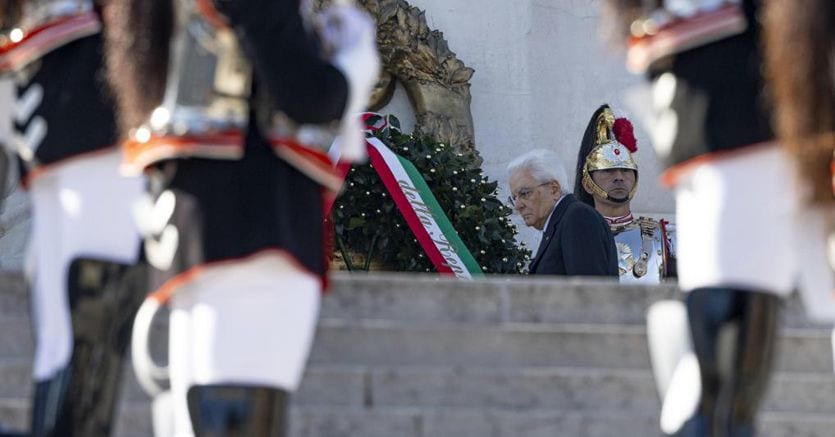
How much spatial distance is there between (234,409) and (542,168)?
A: 522 cm

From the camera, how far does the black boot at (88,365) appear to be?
10.8 feet

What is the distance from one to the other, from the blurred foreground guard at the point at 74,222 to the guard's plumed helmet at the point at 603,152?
19.6ft

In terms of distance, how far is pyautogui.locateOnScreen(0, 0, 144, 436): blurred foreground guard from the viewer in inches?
130

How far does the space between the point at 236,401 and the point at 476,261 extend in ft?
20.9

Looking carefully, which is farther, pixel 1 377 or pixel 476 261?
pixel 476 261

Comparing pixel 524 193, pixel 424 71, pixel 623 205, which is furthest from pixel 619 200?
pixel 424 71

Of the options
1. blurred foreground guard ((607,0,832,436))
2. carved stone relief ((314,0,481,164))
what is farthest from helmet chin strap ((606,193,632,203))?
blurred foreground guard ((607,0,832,436))

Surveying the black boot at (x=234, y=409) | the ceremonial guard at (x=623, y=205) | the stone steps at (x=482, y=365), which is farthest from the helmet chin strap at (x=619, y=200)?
the black boot at (x=234, y=409)

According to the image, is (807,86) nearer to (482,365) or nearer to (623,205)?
(482,365)

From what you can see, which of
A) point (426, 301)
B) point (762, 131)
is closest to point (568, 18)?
point (426, 301)

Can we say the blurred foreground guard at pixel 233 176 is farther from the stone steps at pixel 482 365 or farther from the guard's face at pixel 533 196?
the guard's face at pixel 533 196

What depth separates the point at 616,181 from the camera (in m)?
9.20

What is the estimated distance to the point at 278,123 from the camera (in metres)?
3.11

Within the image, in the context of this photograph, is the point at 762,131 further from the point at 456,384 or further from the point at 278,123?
the point at 456,384
